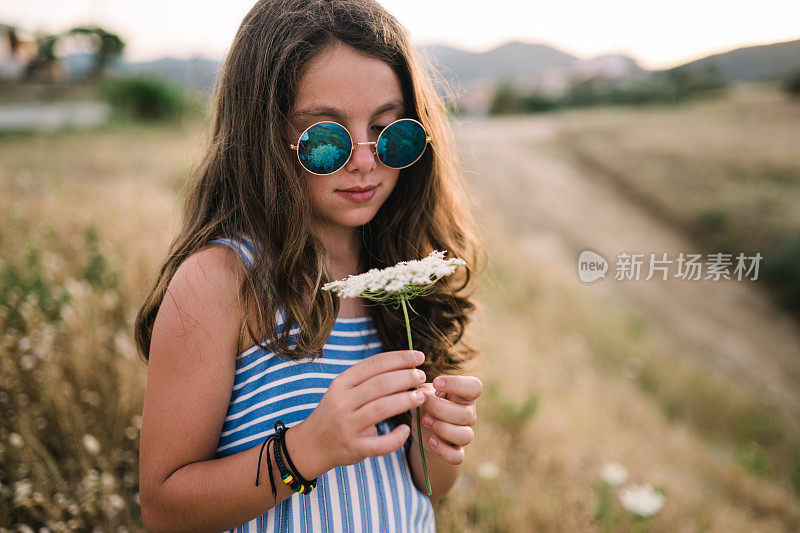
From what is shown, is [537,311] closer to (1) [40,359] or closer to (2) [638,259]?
(1) [40,359]

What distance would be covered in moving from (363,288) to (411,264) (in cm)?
13

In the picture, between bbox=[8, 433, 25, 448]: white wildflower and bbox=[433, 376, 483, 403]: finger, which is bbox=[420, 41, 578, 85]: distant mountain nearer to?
bbox=[8, 433, 25, 448]: white wildflower

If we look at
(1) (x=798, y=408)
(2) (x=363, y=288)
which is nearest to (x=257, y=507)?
(2) (x=363, y=288)

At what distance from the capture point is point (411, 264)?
105cm

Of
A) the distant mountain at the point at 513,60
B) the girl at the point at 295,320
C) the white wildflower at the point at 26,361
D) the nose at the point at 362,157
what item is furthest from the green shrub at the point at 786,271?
the distant mountain at the point at 513,60

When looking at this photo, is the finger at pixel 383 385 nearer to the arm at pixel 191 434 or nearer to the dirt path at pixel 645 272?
the arm at pixel 191 434

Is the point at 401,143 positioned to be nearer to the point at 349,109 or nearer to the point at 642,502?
the point at 349,109

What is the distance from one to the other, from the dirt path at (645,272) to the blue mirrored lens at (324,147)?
3.51 ft

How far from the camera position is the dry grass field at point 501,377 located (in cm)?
227

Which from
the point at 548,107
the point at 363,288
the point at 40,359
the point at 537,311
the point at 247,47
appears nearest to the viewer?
the point at 363,288

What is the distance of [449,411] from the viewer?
1161mm

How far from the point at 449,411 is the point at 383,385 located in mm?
238

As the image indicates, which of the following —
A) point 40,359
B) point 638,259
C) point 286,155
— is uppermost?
point 286,155

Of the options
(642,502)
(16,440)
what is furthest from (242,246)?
(642,502)
